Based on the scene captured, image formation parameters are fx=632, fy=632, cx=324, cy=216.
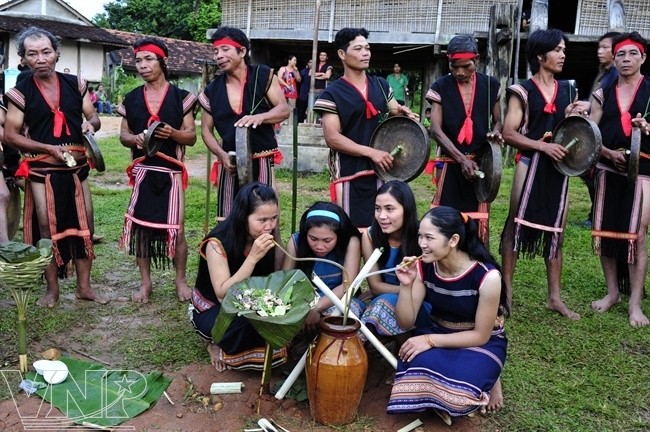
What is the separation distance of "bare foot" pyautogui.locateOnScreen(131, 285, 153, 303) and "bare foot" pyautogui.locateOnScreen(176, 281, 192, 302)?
219mm

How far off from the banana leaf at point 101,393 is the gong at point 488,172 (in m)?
2.39

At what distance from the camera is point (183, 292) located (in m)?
4.85

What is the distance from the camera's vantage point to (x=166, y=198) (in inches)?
185

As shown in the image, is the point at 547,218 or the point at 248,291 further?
the point at 547,218

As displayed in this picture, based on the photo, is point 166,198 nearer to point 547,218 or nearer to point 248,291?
point 248,291

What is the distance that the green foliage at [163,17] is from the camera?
106ft

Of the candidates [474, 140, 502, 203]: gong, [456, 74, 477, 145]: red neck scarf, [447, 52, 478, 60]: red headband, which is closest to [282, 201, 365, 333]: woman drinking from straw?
[474, 140, 502, 203]: gong

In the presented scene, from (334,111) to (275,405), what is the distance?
199 centimetres

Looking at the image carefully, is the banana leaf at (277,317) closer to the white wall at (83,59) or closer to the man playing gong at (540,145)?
the man playing gong at (540,145)

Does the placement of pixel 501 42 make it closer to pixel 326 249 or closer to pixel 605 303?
pixel 605 303

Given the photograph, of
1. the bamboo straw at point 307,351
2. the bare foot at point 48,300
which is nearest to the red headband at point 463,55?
the bamboo straw at point 307,351

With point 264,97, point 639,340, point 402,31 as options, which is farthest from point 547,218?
point 402,31

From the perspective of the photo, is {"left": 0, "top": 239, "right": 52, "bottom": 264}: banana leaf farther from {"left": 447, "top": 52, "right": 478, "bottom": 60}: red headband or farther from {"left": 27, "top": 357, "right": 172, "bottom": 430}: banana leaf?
{"left": 447, "top": 52, "right": 478, "bottom": 60}: red headband

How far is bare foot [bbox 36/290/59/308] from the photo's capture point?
15.1 ft
